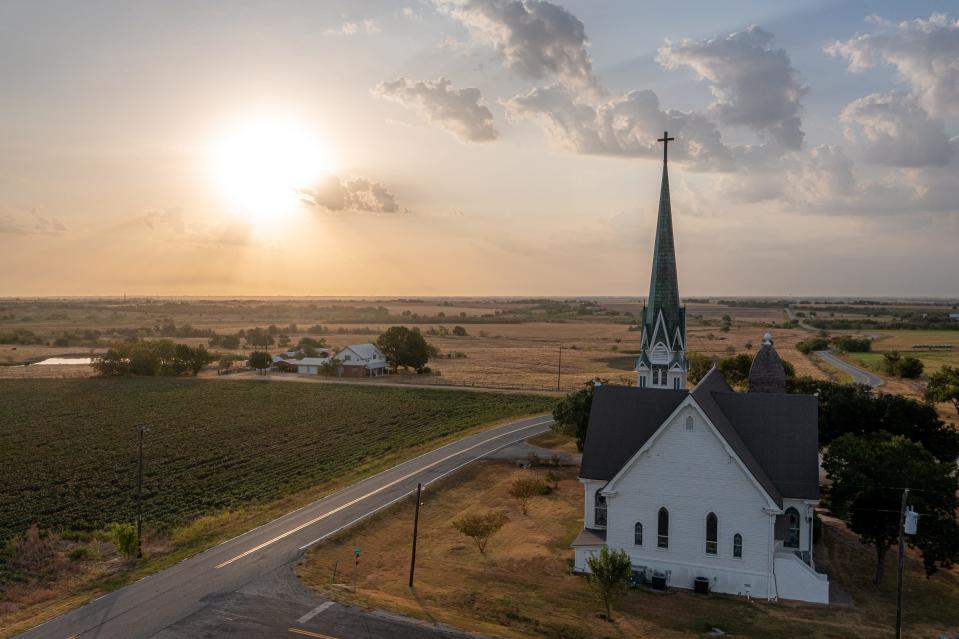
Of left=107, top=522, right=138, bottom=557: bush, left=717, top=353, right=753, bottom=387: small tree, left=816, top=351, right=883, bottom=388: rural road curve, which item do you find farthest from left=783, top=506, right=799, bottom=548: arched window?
left=816, top=351, right=883, bottom=388: rural road curve

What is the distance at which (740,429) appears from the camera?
116ft

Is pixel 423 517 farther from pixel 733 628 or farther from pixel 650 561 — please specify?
Result: pixel 733 628

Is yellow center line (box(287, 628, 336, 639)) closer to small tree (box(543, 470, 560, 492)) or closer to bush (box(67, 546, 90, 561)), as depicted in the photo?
bush (box(67, 546, 90, 561))

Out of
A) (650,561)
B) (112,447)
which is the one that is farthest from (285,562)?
(112,447)

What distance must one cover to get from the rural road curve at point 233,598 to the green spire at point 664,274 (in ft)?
72.5

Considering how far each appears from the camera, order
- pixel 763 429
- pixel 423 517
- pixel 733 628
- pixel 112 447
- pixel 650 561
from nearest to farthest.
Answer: pixel 733 628 → pixel 650 561 → pixel 763 429 → pixel 423 517 → pixel 112 447

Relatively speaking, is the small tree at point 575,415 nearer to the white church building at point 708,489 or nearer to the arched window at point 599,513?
the white church building at point 708,489

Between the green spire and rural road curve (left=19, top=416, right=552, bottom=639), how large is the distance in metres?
22.1

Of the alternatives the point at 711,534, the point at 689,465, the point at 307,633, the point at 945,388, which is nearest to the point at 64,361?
the point at 307,633

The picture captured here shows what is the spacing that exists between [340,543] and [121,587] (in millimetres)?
10962

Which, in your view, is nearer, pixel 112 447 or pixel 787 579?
pixel 787 579

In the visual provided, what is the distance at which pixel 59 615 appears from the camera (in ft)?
91.8

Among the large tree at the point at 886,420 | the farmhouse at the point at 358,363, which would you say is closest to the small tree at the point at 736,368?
the large tree at the point at 886,420

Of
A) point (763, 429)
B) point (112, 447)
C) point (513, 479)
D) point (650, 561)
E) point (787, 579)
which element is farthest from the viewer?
point (112, 447)
